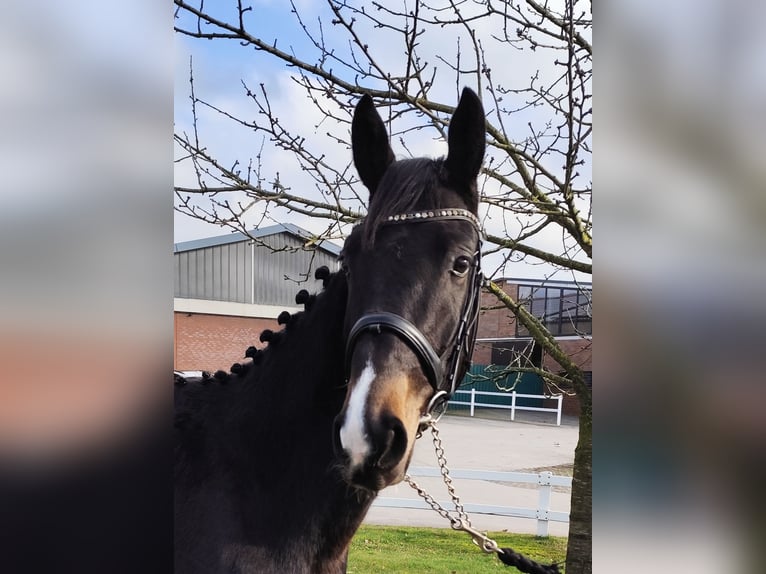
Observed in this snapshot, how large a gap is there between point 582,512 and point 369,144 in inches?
109

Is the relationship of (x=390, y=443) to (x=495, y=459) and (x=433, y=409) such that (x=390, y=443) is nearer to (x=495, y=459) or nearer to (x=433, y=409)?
(x=433, y=409)

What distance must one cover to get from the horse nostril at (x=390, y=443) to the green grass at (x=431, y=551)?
15.6ft

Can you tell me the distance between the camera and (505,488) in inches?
403

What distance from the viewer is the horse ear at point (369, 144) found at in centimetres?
195

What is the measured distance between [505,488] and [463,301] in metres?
9.57

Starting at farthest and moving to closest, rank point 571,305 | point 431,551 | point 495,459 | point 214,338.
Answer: point 214,338 < point 495,459 < point 431,551 < point 571,305

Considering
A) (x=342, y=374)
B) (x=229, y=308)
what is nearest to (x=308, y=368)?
(x=342, y=374)

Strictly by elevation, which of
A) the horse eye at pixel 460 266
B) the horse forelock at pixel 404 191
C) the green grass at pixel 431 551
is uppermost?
the horse forelock at pixel 404 191

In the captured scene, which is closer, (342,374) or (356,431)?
(356,431)

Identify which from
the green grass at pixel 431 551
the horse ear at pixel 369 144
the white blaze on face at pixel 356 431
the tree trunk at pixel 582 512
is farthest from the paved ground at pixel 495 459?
the white blaze on face at pixel 356 431

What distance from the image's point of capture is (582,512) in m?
3.33

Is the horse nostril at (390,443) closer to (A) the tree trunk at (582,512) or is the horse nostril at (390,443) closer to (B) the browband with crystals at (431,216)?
(B) the browband with crystals at (431,216)
